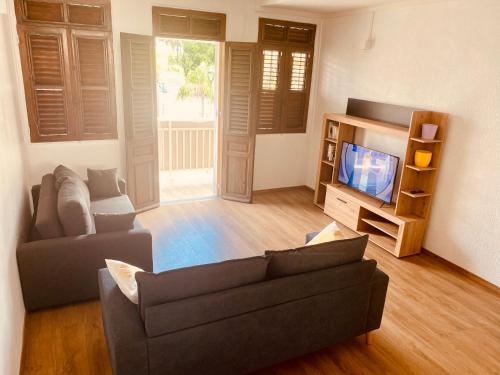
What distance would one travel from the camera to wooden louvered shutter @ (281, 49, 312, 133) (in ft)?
18.3

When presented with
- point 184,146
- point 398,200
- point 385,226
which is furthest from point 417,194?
point 184,146

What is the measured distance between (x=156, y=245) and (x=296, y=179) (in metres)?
2.95

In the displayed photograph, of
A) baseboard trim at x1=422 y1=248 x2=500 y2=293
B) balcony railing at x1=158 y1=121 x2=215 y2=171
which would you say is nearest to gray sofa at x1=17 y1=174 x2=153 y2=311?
baseboard trim at x1=422 y1=248 x2=500 y2=293

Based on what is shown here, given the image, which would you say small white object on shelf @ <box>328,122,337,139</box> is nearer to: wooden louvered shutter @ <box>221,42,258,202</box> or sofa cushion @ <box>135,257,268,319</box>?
wooden louvered shutter @ <box>221,42,258,202</box>

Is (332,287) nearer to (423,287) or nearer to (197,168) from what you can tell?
(423,287)

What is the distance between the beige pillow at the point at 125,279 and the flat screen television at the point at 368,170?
3.17 meters

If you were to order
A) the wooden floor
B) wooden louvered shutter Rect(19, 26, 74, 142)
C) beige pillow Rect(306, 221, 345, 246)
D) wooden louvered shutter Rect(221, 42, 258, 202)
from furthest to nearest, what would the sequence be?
wooden louvered shutter Rect(221, 42, 258, 202)
wooden louvered shutter Rect(19, 26, 74, 142)
beige pillow Rect(306, 221, 345, 246)
the wooden floor

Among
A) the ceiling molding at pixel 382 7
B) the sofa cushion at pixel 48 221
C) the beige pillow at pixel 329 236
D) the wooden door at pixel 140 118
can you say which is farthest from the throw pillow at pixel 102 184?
the ceiling molding at pixel 382 7

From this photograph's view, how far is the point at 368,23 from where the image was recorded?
4.71m

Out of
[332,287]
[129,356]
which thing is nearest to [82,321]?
[129,356]

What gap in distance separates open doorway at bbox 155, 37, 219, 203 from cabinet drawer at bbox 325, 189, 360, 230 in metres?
1.94

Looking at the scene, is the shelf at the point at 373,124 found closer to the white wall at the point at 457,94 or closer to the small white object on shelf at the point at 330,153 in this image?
the white wall at the point at 457,94

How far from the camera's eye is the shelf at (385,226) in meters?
4.13

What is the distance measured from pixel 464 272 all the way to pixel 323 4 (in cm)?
350
